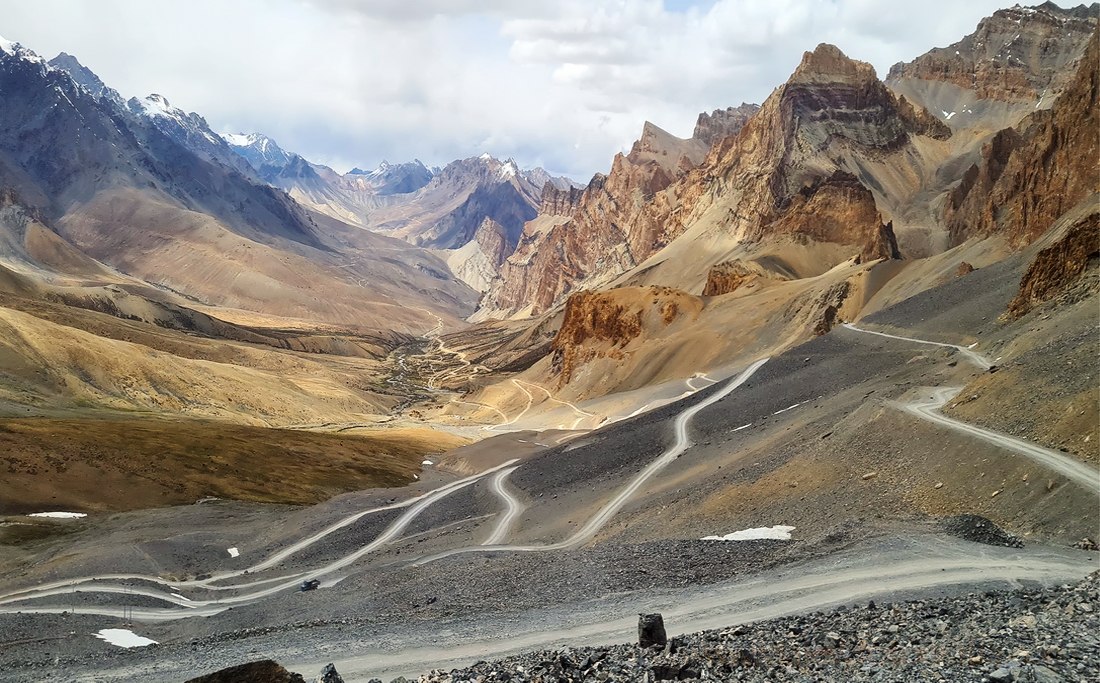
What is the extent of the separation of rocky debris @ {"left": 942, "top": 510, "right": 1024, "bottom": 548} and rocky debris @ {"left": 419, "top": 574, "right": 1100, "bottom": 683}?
17.6 feet

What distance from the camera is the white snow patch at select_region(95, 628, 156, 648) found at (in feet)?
95.2

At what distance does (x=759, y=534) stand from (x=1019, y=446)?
9563 mm

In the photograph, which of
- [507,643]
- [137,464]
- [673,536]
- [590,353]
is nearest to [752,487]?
[673,536]

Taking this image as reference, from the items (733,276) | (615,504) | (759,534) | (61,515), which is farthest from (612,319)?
(759,534)

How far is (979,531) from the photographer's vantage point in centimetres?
2248

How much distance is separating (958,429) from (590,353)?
9159cm

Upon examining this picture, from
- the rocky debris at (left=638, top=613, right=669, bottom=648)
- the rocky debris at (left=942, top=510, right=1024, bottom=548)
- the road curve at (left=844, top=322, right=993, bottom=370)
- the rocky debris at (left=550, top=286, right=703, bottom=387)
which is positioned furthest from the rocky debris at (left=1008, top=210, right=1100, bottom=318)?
the rocky debris at (left=550, top=286, right=703, bottom=387)

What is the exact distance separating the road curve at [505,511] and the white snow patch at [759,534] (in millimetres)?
15439

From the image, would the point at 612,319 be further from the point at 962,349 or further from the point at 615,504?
the point at 615,504

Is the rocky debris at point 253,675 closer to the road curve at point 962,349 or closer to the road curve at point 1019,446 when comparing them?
the road curve at point 1019,446

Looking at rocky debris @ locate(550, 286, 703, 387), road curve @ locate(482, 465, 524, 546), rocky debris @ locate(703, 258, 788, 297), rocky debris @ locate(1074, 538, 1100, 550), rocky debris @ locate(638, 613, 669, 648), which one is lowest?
road curve @ locate(482, 465, 524, 546)

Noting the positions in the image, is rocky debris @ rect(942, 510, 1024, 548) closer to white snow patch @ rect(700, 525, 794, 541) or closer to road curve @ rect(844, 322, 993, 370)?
white snow patch @ rect(700, 525, 794, 541)

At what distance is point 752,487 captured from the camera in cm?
3425

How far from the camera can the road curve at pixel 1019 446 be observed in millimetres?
23484
